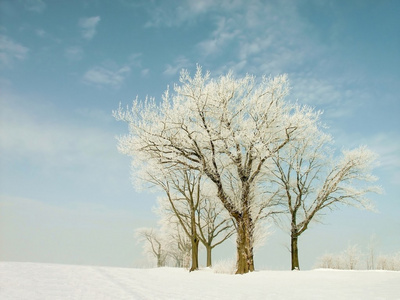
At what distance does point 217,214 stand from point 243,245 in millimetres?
14363

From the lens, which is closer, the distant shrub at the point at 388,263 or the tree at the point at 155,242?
the distant shrub at the point at 388,263

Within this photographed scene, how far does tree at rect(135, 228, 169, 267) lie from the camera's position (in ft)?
171

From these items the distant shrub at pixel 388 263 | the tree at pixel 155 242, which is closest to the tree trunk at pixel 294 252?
the distant shrub at pixel 388 263

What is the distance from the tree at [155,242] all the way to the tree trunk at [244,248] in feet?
120

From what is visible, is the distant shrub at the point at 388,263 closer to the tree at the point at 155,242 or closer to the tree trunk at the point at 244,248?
the tree trunk at the point at 244,248

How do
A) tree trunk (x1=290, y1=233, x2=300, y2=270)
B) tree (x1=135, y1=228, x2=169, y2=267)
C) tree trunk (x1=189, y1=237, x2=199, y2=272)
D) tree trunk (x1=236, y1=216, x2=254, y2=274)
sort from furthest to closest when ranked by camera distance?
tree (x1=135, y1=228, x2=169, y2=267) < tree trunk (x1=189, y1=237, x2=199, y2=272) < tree trunk (x1=290, y1=233, x2=300, y2=270) < tree trunk (x1=236, y1=216, x2=254, y2=274)

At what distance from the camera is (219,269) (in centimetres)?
1819

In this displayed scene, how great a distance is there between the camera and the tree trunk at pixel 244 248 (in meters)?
16.1

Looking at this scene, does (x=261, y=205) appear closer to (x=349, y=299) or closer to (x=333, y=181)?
(x=333, y=181)

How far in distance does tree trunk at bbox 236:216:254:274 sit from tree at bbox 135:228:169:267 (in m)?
36.6

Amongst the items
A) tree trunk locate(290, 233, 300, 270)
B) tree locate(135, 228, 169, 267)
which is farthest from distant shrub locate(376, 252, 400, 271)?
tree locate(135, 228, 169, 267)

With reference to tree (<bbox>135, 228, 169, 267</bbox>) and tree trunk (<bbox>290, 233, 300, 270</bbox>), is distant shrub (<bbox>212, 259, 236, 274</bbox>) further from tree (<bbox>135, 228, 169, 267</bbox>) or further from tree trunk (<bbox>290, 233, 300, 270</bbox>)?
tree (<bbox>135, 228, 169, 267</bbox>)

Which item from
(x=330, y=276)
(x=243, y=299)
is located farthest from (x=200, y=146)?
(x=243, y=299)

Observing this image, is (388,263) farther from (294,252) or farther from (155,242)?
(155,242)
